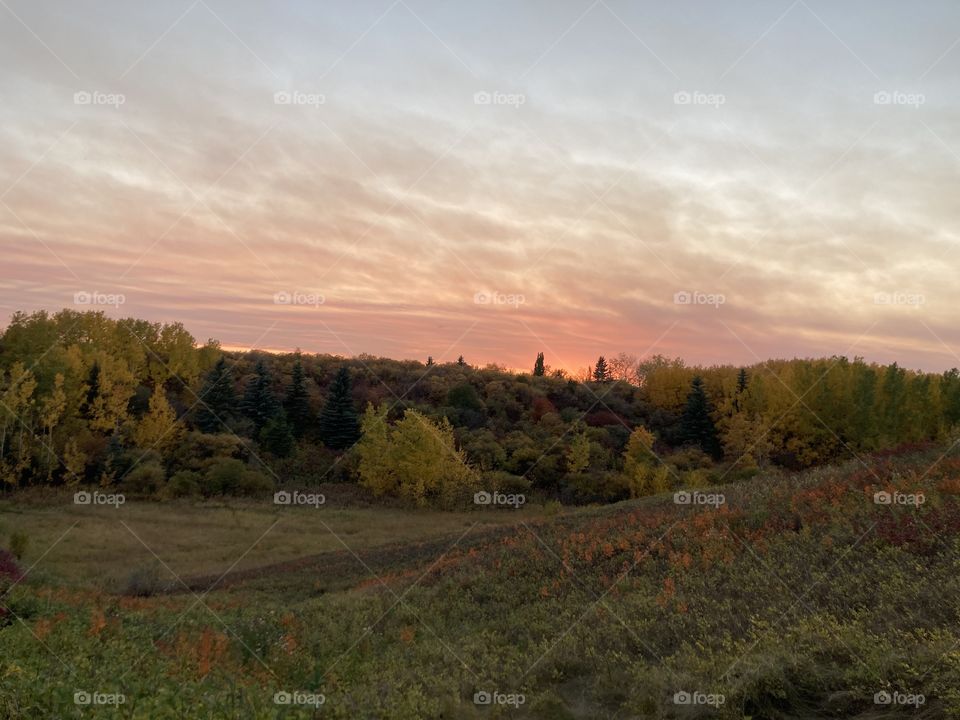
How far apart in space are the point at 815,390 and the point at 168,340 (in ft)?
267

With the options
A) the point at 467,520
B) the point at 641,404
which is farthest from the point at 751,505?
the point at 641,404

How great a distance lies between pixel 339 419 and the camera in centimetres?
7350

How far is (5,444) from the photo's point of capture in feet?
182

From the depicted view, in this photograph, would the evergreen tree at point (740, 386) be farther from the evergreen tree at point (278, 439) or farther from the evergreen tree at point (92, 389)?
the evergreen tree at point (92, 389)

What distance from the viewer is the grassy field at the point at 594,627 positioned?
8.52m

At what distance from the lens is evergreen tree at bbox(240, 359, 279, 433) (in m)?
74.1
